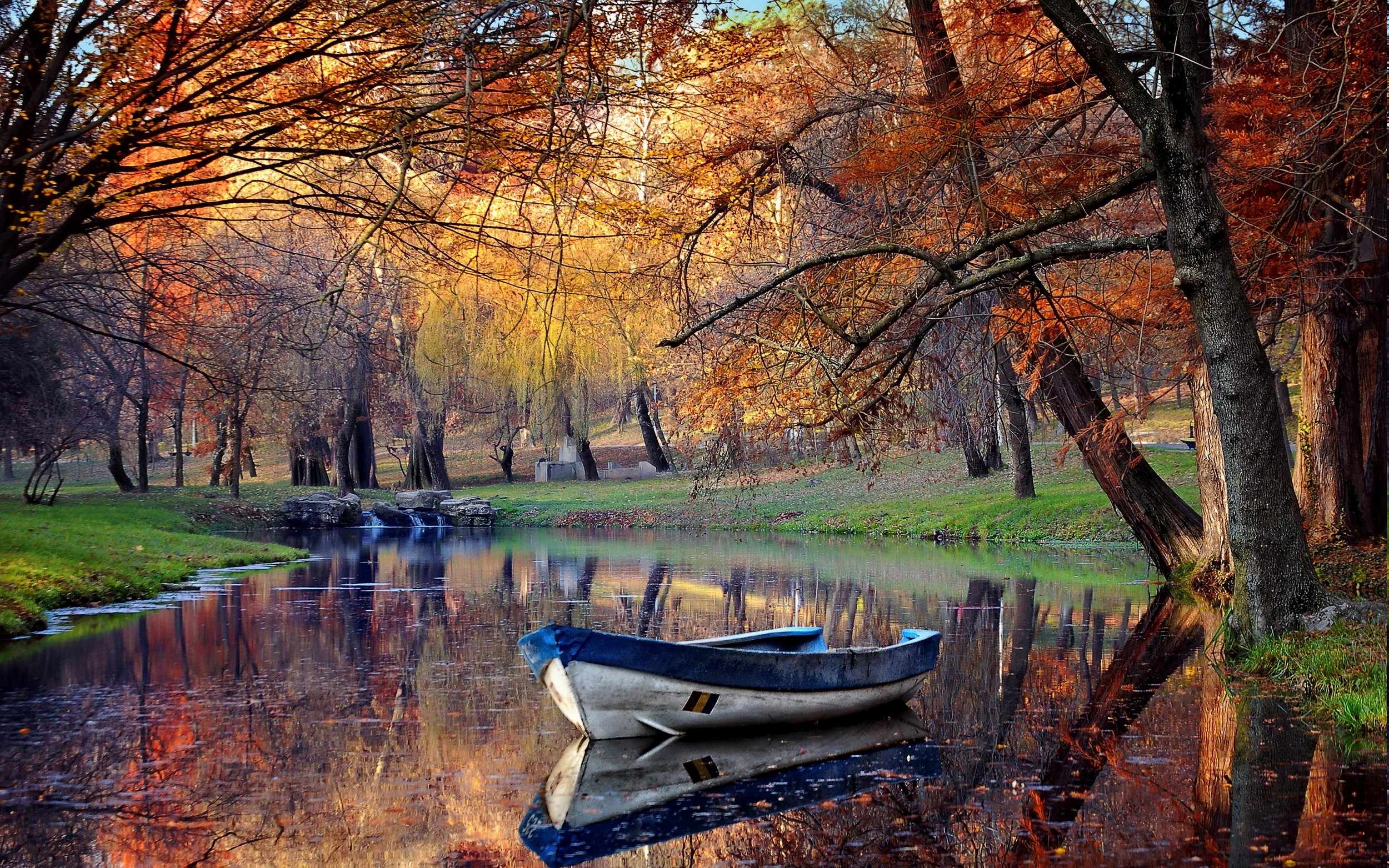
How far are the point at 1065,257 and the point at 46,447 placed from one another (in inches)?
952

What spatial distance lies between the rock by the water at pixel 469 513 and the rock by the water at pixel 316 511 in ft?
9.86

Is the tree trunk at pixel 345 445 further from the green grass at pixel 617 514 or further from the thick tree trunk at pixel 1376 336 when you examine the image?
the thick tree trunk at pixel 1376 336

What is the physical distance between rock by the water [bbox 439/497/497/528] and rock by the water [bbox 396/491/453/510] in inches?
12.7

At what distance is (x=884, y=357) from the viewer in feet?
41.9

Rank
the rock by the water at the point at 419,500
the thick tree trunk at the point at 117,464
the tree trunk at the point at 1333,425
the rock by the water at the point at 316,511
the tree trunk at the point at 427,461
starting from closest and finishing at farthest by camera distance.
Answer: the tree trunk at the point at 1333,425, the thick tree trunk at the point at 117,464, the rock by the water at the point at 316,511, the rock by the water at the point at 419,500, the tree trunk at the point at 427,461

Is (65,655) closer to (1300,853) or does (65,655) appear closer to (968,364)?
(1300,853)

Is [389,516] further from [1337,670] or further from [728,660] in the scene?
[1337,670]

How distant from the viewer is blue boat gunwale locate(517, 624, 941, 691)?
8.52 meters

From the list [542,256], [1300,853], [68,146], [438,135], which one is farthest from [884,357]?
[68,146]

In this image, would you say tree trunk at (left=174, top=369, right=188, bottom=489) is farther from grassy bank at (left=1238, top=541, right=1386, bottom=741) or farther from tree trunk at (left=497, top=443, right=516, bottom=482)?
grassy bank at (left=1238, top=541, right=1386, bottom=741)

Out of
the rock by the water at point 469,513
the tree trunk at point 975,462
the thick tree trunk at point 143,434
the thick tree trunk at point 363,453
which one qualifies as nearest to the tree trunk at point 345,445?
the thick tree trunk at point 363,453

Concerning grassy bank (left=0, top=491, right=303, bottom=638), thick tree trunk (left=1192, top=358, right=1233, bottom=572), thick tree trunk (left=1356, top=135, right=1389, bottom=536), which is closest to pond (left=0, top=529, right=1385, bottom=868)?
grassy bank (left=0, top=491, right=303, bottom=638)

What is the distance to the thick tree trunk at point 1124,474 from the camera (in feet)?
52.3

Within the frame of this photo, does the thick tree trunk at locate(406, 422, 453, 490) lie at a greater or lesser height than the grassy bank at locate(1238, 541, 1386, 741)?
greater
